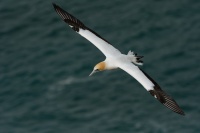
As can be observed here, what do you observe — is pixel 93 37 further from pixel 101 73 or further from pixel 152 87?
pixel 101 73

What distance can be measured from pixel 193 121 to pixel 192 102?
5.15 feet

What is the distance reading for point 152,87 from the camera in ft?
113

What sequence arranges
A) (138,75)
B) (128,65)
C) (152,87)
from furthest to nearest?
(128,65) < (138,75) < (152,87)

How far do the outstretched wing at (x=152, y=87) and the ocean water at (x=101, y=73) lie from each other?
19157mm

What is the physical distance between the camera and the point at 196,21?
56656mm

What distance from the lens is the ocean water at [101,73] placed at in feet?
180

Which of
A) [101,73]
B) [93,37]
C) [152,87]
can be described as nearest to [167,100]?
[152,87]

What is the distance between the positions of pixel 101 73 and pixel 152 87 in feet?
75.1

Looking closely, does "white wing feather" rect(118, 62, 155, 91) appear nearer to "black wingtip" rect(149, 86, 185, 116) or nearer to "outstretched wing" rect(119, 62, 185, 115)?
"outstretched wing" rect(119, 62, 185, 115)

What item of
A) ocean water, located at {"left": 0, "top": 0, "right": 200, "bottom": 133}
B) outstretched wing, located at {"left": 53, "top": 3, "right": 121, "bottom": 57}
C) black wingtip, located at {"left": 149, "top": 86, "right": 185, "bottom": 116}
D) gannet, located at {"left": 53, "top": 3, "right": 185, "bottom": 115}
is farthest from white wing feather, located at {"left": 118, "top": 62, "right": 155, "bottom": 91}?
ocean water, located at {"left": 0, "top": 0, "right": 200, "bottom": 133}

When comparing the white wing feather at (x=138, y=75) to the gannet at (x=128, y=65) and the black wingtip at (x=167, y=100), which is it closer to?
the gannet at (x=128, y=65)

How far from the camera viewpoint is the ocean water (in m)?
54.8

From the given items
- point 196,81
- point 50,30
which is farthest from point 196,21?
point 50,30

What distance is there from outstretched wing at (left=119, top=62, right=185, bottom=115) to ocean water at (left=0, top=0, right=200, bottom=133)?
19.2 metres
